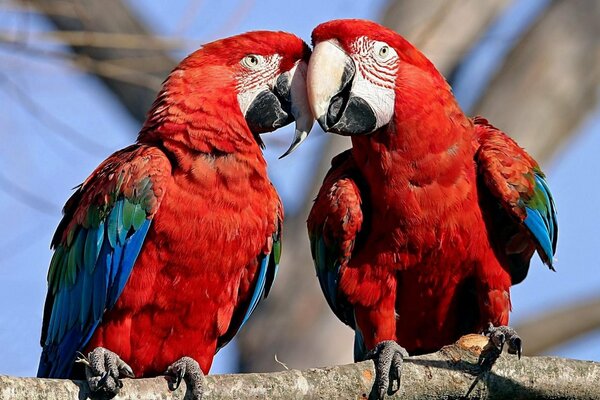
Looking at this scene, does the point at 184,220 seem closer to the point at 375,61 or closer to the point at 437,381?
the point at 375,61

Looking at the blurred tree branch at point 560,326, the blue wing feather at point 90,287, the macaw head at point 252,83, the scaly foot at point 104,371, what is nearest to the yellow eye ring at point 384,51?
the macaw head at point 252,83

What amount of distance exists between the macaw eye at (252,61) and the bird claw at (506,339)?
4.93 ft

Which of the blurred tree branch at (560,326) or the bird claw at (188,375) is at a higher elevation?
the blurred tree branch at (560,326)

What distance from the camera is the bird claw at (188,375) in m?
4.11

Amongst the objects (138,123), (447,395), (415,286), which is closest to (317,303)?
(138,123)

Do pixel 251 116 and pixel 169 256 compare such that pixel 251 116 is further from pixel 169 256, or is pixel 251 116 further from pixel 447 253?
pixel 447 253

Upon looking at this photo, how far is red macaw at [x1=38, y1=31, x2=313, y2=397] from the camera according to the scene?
4.63 m

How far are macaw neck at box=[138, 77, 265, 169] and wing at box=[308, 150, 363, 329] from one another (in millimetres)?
423

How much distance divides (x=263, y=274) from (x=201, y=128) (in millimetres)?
713

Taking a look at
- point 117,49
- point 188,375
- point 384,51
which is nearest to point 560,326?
point 117,49

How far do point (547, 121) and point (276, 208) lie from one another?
536cm

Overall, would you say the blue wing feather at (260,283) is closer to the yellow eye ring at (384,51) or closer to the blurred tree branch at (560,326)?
the yellow eye ring at (384,51)

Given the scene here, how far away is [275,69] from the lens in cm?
488

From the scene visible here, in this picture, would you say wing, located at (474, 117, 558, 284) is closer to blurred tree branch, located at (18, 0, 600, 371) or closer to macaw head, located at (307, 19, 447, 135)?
macaw head, located at (307, 19, 447, 135)
